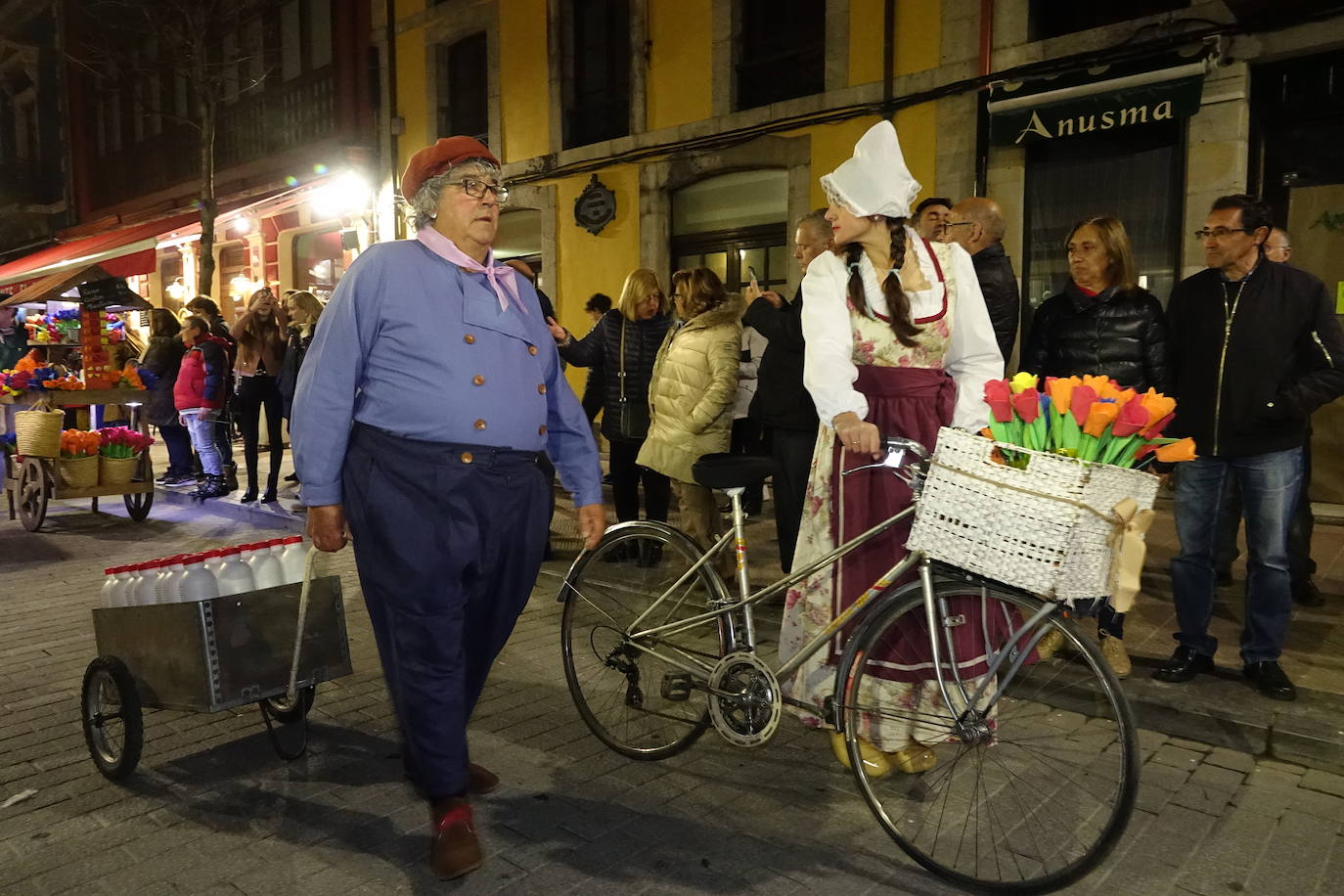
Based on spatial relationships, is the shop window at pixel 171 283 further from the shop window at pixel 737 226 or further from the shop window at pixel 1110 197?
the shop window at pixel 1110 197

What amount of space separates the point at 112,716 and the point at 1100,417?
3396 millimetres

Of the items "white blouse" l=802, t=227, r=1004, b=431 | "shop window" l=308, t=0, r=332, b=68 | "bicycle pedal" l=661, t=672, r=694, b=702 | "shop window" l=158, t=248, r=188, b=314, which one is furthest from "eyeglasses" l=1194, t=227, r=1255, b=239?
"shop window" l=158, t=248, r=188, b=314

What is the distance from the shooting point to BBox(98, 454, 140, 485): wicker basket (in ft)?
27.9

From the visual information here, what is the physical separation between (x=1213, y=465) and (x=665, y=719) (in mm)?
2540

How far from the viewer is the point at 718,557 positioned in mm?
3547

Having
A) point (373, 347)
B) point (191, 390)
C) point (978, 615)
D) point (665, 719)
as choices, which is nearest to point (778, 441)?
point (665, 719)

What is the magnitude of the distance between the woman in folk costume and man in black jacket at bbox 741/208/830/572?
1.33m

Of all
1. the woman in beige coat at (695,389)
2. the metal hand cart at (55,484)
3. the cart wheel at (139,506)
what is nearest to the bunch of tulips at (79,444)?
the metal hand cart at (55,484)

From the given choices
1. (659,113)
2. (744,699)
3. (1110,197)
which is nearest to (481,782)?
(744,699)

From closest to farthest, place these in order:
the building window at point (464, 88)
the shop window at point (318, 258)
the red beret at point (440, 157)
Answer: the red beret at point (440, 157) < the building window at point (464, 88) < the shop window at point (318, 258)

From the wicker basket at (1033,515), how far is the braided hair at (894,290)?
658 mm

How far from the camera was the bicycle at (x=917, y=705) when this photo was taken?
262cm

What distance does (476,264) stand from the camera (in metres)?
2.91

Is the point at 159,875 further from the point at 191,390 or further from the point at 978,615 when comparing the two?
the point at 191,390
